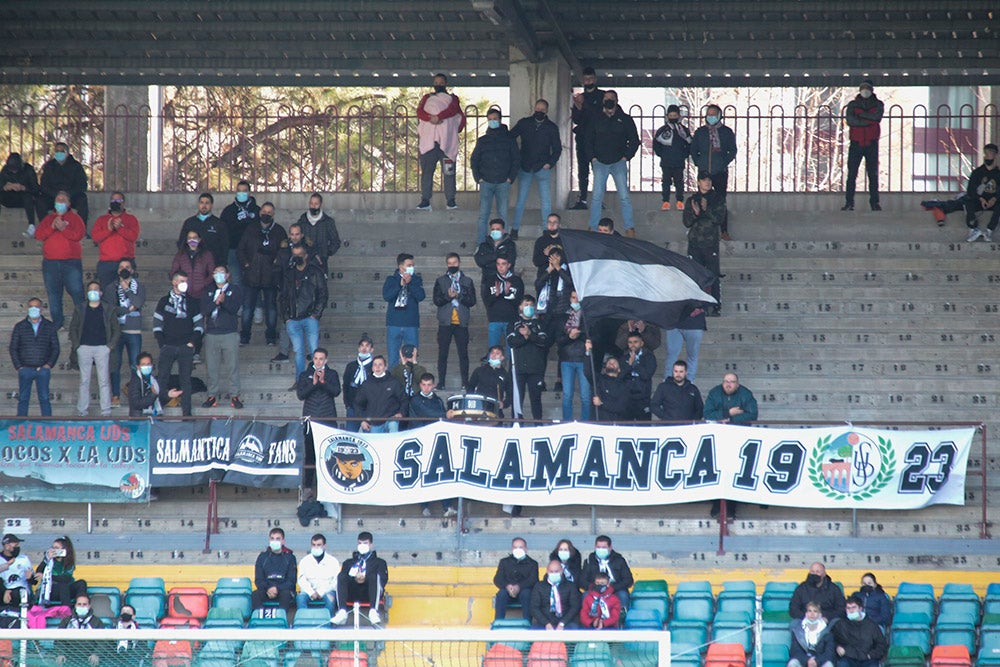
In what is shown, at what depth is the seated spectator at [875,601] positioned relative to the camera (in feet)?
52.0

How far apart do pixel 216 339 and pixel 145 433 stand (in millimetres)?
2341

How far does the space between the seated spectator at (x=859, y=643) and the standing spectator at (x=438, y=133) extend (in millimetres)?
11531

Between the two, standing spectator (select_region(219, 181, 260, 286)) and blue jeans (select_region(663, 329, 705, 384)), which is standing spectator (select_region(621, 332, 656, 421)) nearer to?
blue jeans (select_region(663, 329, 705, 384))

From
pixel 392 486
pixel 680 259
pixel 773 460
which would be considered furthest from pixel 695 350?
pixel 392 486

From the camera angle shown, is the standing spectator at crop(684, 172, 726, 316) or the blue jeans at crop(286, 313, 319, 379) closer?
the blue jeans at crop(286, 313, 319, 379)

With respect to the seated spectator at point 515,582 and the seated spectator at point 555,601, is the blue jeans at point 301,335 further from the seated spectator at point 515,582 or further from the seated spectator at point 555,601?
the seated spectator at point 555,601

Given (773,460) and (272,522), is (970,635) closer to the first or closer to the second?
(773,460)

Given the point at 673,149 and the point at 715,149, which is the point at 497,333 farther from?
the point at 673,149

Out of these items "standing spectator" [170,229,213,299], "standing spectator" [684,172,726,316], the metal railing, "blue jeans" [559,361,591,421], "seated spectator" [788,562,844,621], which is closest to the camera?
"seated spectator" [788,562,844,621]

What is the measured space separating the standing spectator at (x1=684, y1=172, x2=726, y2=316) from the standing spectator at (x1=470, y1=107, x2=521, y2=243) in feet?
10.3

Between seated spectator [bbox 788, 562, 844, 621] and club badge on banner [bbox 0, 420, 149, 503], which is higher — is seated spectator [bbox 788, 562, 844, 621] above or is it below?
below

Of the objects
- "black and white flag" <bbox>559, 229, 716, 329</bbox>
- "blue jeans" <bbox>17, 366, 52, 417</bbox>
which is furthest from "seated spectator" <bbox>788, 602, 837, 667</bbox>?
"blue jeans" <bbox>17, 366, 52, 417</bbox>

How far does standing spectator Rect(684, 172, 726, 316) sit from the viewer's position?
2130 cm

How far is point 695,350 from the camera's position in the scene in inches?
797
